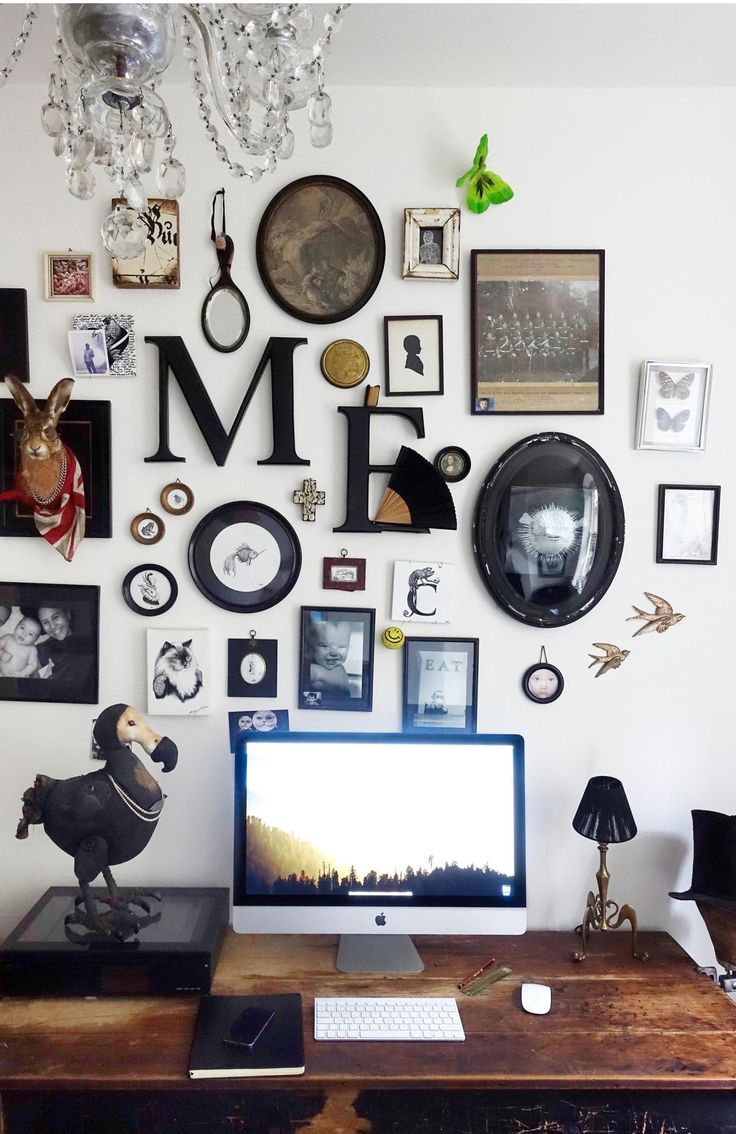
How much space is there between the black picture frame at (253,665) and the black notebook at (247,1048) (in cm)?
66

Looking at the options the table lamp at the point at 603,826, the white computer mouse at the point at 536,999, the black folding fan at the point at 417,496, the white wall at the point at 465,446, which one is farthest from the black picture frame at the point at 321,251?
the white computer mouse at the point at 536,999

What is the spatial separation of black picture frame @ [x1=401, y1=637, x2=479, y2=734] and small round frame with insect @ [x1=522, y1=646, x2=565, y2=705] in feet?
0.43

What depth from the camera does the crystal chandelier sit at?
853 mm

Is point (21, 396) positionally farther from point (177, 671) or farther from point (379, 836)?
point (379, 836)

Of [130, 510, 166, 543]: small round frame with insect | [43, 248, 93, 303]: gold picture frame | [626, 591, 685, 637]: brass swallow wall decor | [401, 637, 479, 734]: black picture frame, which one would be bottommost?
[401, 637, 479, 734]: black picture frame

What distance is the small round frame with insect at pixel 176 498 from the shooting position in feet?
6.21

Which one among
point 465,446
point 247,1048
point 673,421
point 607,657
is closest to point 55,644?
point 247,1048

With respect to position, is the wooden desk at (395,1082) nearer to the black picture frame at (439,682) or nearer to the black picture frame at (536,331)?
the black picture frame at (439,682)

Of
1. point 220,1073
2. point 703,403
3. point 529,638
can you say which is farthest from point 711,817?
point 220,1073

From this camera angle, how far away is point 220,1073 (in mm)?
1362

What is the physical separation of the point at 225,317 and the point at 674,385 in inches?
42.5

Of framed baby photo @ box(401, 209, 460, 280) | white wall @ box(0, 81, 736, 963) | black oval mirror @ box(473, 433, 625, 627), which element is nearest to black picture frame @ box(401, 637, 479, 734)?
white wall @ box(0, 81, 736, 963)

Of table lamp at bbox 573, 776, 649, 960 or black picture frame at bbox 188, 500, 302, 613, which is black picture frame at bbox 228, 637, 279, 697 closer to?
black picture frame at bbox 188, 500, 302, 613

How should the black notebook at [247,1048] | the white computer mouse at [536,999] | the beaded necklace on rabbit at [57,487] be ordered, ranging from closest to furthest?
the black notebook at [247,1048]
the white computer mouse at [536,999]
the beaded necklace on rabbit at [57,487]
